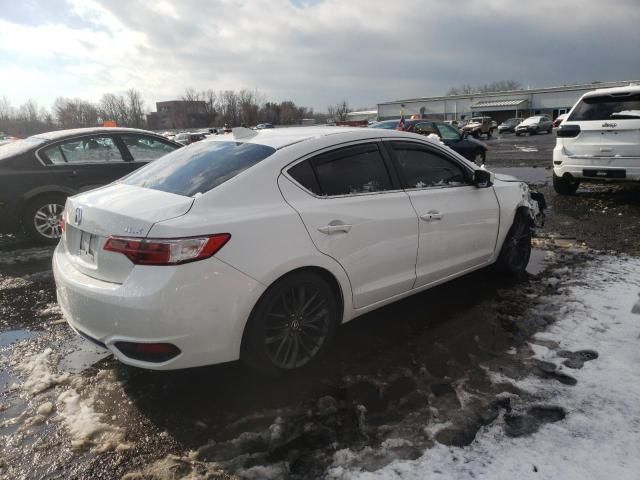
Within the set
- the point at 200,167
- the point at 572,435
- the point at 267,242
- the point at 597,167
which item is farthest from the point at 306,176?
the point at 597,167

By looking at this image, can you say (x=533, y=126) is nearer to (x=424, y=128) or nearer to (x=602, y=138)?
(x=424, y=128)

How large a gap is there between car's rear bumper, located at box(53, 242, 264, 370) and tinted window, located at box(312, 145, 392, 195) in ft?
3.16

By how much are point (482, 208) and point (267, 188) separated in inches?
88.8

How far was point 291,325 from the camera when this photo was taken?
3037 millimetres

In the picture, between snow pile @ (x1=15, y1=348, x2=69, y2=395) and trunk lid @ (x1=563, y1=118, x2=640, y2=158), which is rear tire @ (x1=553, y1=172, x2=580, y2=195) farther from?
snow pile @ (x1=15, y1=348, x2=69, y2=395)

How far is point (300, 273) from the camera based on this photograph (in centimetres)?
298

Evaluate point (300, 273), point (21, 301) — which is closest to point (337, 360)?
point (300, 273)

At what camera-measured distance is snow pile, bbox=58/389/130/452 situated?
2568 millimetres

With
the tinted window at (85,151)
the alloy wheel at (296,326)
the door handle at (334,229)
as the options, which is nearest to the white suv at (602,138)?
the door handle at (334,229)

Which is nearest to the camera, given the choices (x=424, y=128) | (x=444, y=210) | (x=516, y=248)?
(x=444, y=210)

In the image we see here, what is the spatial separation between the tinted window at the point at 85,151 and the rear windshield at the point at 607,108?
773 centimetres

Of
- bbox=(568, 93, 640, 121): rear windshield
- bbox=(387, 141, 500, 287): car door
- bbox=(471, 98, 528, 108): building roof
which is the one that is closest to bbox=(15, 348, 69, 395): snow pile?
bbox=(387, 141, 500, 287): car door

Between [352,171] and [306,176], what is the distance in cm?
42

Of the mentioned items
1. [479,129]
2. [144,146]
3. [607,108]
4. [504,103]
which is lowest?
[479,129]
